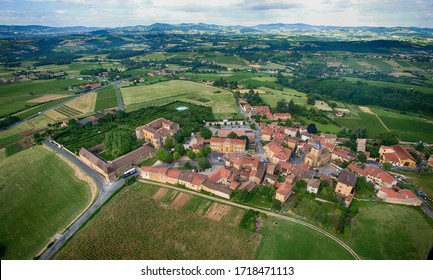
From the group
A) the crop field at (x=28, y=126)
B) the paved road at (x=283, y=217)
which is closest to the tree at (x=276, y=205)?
the paved road at (x=283, y=217)

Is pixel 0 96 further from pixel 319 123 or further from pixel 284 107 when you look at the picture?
pixel 319 123

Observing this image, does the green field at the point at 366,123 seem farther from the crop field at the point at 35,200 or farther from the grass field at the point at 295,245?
the crop field at the point at 35,200

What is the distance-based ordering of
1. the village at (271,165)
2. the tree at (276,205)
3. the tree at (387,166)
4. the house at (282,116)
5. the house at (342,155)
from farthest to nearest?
the house at (282,116), the house at (342,155), the tree at (387,166), the village at (271,165), the tree at (276,205)

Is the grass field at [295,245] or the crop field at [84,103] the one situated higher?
the grass field at [295,245]

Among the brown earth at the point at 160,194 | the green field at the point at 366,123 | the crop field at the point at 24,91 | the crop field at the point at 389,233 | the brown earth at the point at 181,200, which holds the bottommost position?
the crop field at the point at 24,91

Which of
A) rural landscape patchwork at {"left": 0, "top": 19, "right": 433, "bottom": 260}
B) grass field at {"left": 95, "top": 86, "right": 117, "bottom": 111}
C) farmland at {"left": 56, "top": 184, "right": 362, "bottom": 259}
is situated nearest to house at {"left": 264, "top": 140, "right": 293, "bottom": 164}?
rural landscape patchwork at {"left": 0, "top": 19, "right": 433, "bottom": 260}

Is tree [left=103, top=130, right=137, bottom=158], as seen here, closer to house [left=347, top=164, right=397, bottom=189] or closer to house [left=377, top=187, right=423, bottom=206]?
house [left=347, top=164, right=397, bottom=189]

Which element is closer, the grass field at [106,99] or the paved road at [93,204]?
the paved road at [93,204]
